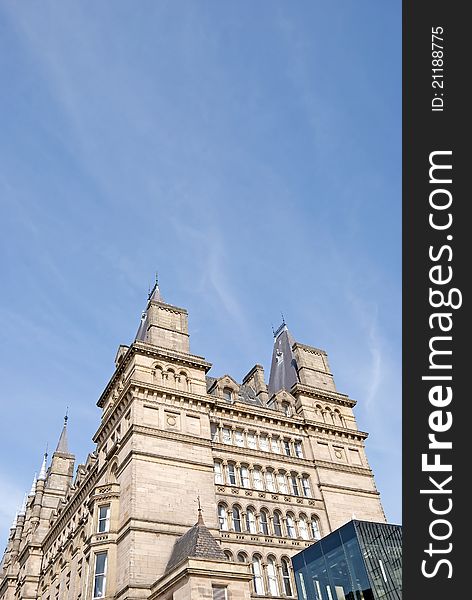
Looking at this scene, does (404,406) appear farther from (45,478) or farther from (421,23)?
(45,478)

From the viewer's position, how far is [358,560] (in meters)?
24.3

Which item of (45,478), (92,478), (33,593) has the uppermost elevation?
(45,478)

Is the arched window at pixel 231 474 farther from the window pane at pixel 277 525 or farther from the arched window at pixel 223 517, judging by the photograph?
the window pane at pixel 277 525

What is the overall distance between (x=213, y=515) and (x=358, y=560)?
9.31 meters

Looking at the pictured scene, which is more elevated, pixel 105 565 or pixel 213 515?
pixel 213 515

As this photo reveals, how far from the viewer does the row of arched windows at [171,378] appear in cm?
3525

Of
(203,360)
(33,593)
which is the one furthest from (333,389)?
(33,593)

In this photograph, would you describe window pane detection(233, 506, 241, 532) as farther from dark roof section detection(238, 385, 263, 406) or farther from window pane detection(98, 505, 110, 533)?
dark roof section detection(238, 385, 263, 406)

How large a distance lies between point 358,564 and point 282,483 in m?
12.0

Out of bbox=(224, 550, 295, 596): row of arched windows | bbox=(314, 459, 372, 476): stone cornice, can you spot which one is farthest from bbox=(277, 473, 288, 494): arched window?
bbox=(224, 550, 295, 596): row of arched windows

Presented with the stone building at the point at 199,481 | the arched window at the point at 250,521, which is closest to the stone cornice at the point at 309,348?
the stone building at the point at 199,481

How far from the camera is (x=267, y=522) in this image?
3312 centimetres

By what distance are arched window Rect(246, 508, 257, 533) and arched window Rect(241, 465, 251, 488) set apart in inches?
67.7

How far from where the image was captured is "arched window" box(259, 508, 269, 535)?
32703 millimetres
